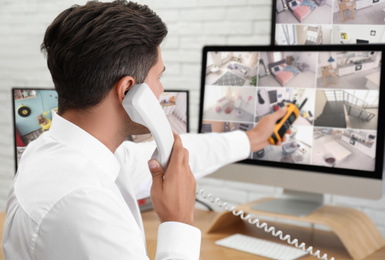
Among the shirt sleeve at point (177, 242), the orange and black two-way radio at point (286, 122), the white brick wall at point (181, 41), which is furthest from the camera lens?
the white brick wall at point (181, 41)

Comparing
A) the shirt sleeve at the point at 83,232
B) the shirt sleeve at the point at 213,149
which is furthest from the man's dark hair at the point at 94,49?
the shirt sleeve at the point at 213,149

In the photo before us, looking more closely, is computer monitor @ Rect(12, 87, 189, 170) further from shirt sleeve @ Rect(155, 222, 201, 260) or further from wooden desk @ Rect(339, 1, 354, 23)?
shirt sleeve @ Rect(155, 222, 201, 260)

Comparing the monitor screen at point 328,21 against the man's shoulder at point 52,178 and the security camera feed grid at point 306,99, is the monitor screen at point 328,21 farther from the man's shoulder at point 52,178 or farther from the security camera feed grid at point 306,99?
the man's shoulder at point 52,178

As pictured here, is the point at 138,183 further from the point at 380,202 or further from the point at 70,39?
the point at 380,202

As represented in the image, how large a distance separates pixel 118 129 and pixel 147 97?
0.08 m

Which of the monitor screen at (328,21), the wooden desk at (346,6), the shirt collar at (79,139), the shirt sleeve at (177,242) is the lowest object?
the shirt sleeve at (177,242)

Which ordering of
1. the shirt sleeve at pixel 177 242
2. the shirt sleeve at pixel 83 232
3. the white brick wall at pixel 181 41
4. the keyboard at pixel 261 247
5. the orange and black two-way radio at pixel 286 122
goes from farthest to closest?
1. the white brick wall at pixel 181 41
2. the orange and black two-way radio at pixel 286 122
3. the keyboard at pixel 261 247
4. the shirt sleeve at pixel 177 242
5. the shirt sleeve at pixel 83 232

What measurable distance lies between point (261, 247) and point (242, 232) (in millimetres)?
164

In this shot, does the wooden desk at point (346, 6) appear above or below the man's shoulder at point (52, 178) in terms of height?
above

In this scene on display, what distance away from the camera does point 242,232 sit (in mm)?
1392

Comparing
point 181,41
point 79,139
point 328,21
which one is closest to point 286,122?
point 328,21

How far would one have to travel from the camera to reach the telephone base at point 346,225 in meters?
1.20

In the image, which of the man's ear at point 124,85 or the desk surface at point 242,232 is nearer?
the man's ear at point 124,85

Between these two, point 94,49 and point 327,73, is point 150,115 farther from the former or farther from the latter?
point 327,73
